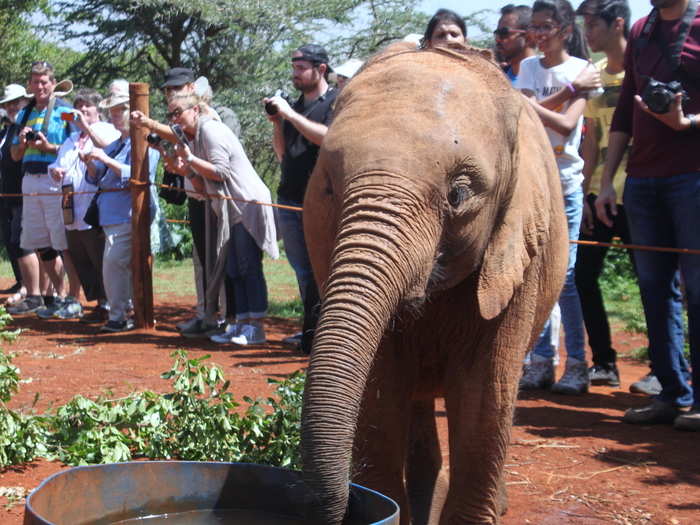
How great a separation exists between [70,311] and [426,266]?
9212 mm

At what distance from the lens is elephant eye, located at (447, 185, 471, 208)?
11.0ft

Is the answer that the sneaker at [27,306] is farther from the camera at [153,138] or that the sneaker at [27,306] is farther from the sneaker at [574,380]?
the sneaker at [574,380]

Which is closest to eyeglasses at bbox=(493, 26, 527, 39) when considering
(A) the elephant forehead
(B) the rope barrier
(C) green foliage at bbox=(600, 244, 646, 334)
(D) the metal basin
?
(B) the rope barrier

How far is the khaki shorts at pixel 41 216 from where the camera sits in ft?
38.1

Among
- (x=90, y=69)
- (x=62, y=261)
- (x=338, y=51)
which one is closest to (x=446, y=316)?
(x=62, y=261)

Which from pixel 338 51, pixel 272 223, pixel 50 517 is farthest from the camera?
pixel 338 51

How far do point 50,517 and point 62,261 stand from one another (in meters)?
9.73

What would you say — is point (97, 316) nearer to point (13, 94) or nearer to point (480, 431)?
point (13, 94)

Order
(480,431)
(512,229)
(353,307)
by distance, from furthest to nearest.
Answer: (480,431) < (512,229) < (353,307)

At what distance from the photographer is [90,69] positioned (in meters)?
22.7

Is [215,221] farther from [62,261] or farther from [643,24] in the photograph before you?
[643,24]

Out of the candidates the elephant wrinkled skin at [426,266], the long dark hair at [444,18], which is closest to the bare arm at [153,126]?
the long dark hair at [444,18]

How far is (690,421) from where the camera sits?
6145mm

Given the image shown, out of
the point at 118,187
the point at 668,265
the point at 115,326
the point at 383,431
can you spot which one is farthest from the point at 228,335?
the point at 383,431
